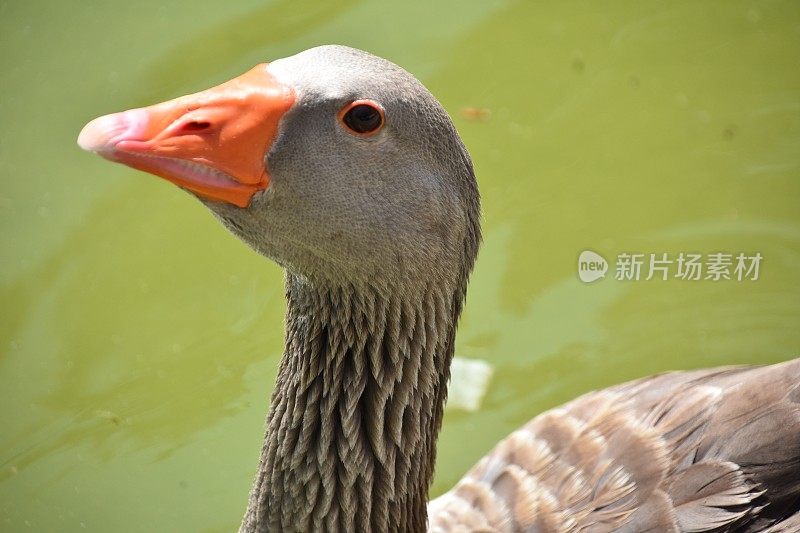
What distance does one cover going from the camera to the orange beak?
76.2 inches

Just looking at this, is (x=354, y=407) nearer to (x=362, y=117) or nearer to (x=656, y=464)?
(x=362, y=117)

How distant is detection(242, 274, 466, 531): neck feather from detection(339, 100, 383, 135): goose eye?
39cm

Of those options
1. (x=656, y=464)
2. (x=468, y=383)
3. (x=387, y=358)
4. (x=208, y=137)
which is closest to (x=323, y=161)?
(x=208, y=137)

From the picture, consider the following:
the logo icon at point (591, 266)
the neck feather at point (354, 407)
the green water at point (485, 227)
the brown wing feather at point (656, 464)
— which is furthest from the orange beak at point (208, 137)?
the logo icon at point (591, 266)

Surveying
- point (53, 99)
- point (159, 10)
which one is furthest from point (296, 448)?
point (159, 10)

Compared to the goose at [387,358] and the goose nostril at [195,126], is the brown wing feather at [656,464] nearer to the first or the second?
the goose at [387,358]

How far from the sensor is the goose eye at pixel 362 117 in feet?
6.81

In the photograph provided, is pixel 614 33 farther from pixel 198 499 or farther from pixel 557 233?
pixel 198 499

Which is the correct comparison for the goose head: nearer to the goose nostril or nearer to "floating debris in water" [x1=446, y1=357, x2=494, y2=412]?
the goose nostril

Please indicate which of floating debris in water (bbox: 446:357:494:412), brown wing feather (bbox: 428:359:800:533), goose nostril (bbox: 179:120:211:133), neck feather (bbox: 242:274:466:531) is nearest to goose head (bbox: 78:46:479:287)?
goose nostril (bbox: 179:120:211:133)

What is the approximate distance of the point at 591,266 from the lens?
415 cm

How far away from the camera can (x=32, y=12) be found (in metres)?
4.70

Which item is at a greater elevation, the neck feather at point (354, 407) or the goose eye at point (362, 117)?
the goose eye at point (362, 117)

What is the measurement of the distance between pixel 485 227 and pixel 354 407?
194 centimetres
